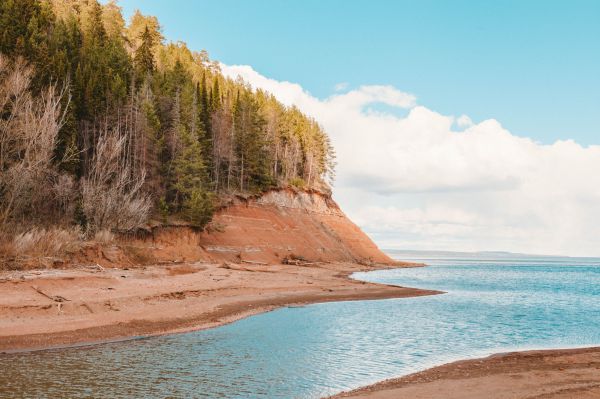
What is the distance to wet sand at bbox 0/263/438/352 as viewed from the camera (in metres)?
18.4

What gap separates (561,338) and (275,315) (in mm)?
14232

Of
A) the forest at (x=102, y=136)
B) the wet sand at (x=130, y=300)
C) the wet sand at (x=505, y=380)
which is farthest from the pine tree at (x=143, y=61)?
the wet sand at (x=505, y=380)

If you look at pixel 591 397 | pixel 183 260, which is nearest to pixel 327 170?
pixel 183 260

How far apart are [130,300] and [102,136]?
85.4 feet

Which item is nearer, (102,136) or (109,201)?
(109,201)

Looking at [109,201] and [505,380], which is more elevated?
[109,201]

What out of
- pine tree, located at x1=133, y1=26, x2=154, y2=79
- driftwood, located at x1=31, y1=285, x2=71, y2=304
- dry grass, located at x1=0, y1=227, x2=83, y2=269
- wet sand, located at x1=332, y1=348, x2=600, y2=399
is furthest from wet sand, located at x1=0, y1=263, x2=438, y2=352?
pine tree, located at x1=133, y1=26, x2=154, y2=79

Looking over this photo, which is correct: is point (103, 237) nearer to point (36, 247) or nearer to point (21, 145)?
point (36, 247)

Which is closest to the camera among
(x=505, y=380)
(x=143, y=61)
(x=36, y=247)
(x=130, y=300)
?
(x=505, y=380)

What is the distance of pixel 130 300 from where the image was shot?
78.6ft

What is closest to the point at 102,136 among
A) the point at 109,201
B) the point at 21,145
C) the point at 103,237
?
the point at 109,201

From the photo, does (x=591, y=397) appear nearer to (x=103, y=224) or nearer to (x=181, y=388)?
(x=181, y=388)

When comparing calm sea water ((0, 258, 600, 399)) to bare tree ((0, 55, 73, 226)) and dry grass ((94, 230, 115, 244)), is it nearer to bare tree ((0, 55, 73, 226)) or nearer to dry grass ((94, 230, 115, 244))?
dry grass ((94, 230, 115, 244))

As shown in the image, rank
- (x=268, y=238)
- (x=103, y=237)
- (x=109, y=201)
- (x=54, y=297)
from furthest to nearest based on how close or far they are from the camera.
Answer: (x=268, y=238) < (x=109, y=201) < (x=103, y=237) < (x=54, y=297)
